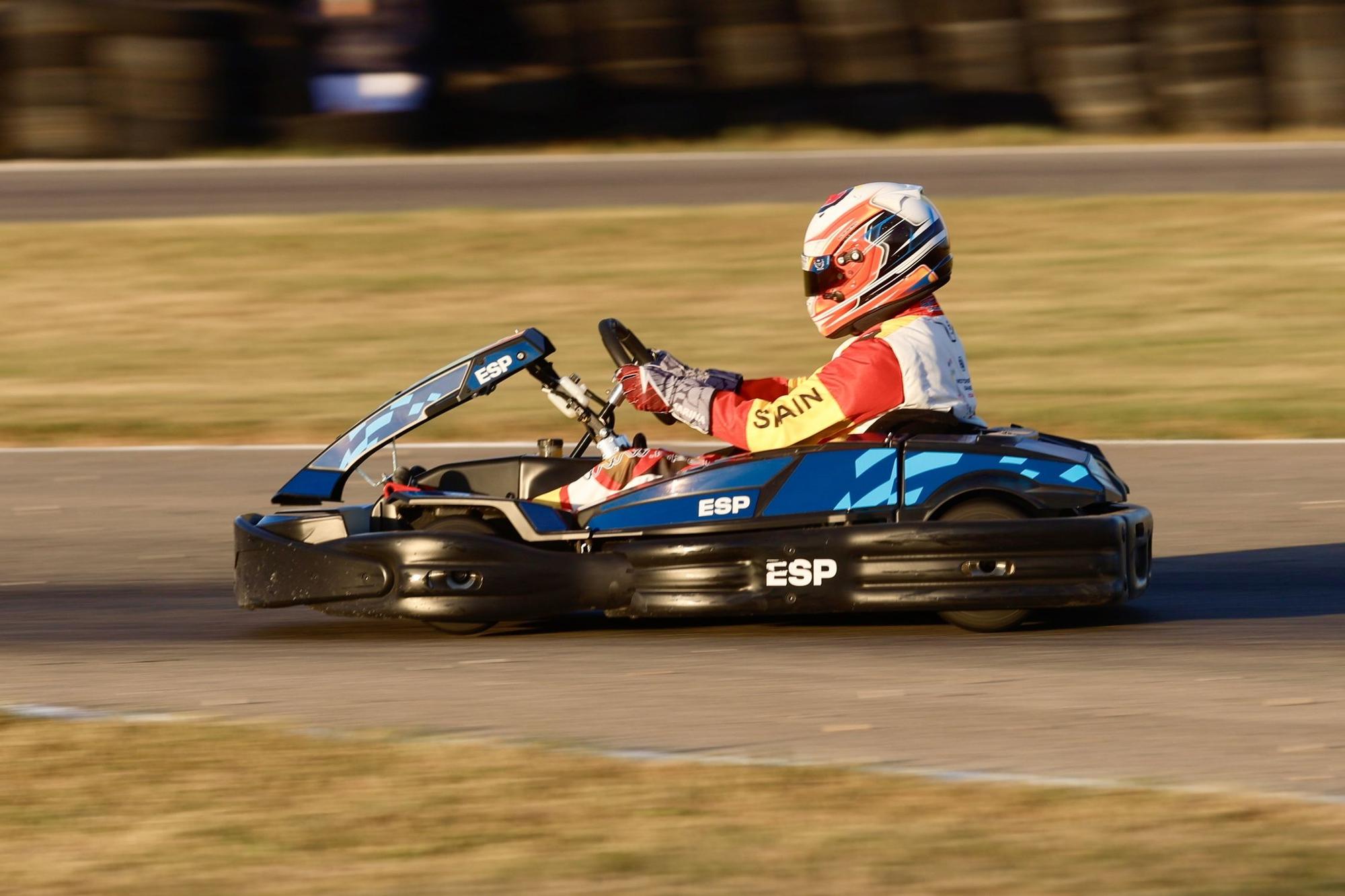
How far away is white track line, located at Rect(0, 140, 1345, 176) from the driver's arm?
43.9 ft

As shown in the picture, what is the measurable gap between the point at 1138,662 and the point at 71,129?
1517 centimetres

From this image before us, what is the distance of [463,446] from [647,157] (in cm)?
986

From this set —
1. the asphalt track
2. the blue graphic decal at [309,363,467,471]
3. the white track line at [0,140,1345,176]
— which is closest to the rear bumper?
the blue graphic decal at [309,363,467,471]

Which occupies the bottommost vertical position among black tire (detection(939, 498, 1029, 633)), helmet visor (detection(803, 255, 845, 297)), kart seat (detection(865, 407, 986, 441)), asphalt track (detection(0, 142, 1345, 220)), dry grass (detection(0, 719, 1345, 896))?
dry grass (detection(0, 719, 1345, 896))

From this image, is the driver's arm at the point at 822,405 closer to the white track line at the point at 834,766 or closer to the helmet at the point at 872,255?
the helmet at the point at 872,255

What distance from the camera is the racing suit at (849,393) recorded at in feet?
20.2

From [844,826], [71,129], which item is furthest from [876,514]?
[71,129]

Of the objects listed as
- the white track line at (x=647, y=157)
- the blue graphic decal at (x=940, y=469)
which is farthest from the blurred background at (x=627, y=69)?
the blue graphic decal at (x=940, y=469)

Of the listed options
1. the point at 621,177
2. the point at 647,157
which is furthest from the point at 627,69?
the point at 621,177

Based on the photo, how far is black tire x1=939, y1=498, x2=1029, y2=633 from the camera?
612 centimetres

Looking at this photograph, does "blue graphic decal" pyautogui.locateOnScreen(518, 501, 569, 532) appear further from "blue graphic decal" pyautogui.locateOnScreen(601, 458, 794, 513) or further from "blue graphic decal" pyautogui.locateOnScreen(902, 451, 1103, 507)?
"blue graphic decal" pyautogui.locateOnScreen(902, 451, 1103, 507)

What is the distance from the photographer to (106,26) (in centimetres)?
1744

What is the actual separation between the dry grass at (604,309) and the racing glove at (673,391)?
4684mm

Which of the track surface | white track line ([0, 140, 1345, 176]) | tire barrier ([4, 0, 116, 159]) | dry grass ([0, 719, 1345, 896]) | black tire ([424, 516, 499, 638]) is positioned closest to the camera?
dry grass ([0, 719, 1345, 896])
